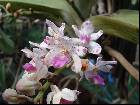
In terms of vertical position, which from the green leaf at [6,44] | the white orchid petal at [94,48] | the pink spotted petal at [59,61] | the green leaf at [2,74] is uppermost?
the white orchid petal at [94,48]

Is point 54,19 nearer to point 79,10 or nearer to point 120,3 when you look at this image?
point 79,10

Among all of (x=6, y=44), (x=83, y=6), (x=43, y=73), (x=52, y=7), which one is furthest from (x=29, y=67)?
(x=6, y=44)

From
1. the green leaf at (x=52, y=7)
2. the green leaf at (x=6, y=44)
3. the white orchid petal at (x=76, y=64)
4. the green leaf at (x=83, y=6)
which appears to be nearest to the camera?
the white orchid petal at (x=76, y=64)

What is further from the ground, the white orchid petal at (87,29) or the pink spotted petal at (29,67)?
the white orchid petal at (87,29)

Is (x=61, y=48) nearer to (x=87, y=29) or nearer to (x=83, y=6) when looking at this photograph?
(x=87, y=29)

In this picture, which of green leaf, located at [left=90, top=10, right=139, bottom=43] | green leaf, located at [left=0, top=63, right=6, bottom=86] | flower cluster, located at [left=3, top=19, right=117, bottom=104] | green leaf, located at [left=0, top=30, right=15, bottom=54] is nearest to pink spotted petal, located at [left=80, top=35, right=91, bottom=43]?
flower cluster, located at [left=3, top=19, right=117, bottom=104]

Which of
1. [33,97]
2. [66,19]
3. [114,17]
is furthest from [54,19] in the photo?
[33,97]

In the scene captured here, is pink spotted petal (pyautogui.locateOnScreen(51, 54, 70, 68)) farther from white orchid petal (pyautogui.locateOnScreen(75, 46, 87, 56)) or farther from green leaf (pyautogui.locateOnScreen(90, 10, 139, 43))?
green leaf (pyautogui.locateOnScreen(90, 10, 139, 43))

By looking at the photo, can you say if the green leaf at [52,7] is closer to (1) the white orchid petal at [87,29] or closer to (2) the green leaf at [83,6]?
(2) the green leaf at [83,6]

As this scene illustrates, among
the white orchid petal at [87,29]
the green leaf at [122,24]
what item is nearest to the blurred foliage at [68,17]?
the green leaf at [122,24]
